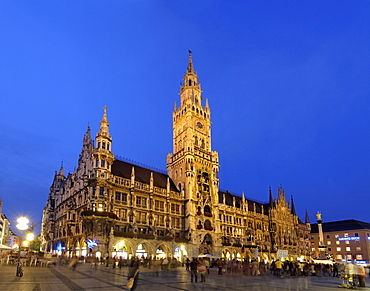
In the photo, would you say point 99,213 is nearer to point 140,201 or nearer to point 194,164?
point 140,201

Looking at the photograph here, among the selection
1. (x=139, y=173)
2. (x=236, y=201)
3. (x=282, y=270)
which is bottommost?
(x=282, y=270)

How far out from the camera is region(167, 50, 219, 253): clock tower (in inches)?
2712

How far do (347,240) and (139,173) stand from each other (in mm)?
95559

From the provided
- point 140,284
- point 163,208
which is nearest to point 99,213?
point 163,208

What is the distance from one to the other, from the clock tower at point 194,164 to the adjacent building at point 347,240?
62.9 meters

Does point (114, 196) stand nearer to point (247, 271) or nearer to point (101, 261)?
point (101, 261)

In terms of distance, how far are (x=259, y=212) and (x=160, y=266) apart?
198 ft

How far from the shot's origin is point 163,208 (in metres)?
65.1

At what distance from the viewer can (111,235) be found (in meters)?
51.1

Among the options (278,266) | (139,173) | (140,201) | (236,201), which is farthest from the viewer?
(236,201)

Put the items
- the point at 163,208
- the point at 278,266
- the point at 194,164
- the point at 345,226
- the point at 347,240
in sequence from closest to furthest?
the point at 278,266
the point at 163,208
the point at 194,164
the point at 347,240
the point at 345,226

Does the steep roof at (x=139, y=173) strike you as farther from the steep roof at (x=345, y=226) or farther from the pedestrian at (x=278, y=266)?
the steep roof at (x=345, y=226)

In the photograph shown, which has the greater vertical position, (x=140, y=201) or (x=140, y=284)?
(x=140, y=201)

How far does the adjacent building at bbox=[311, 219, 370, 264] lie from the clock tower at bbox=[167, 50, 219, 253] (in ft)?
207
